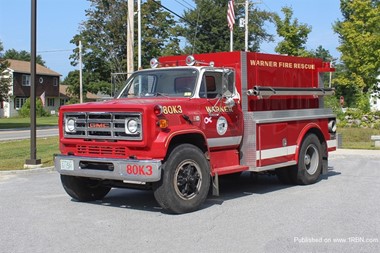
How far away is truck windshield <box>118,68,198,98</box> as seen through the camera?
8.48m

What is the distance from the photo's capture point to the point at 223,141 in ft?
28.1

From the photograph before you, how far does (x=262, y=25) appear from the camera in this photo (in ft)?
209

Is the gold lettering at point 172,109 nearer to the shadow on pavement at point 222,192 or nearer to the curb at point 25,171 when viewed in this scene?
the shadow on pavement at point 222,192

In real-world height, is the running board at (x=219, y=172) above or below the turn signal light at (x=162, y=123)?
below

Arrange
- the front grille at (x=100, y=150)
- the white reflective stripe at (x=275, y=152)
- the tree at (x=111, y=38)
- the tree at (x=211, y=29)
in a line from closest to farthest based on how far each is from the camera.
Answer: the front grille at (x=100, y=150) → the white reflective stripe at (x=275, y=152) → the tree at (x=111, y=38) → the tree at (x=211, y=29)

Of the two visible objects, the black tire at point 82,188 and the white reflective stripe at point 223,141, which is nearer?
the white reflective stripe at point 223,141

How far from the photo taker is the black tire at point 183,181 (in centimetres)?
738

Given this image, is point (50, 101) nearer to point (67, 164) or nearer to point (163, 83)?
point (163, 83)

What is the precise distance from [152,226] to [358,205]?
3538 mm

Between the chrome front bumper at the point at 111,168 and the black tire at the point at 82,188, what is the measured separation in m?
0.48

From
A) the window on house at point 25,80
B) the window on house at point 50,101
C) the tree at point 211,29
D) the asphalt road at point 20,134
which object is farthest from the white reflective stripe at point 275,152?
the window on house at point 50,101

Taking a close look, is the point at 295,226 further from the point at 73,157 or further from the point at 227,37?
the point at 227,37

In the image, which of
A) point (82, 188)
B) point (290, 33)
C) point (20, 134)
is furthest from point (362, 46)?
point (82, 188)

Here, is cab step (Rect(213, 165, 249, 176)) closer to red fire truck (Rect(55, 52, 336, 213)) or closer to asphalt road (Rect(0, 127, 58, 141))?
red fire truck (Rect(55, 52, 336, 213))
